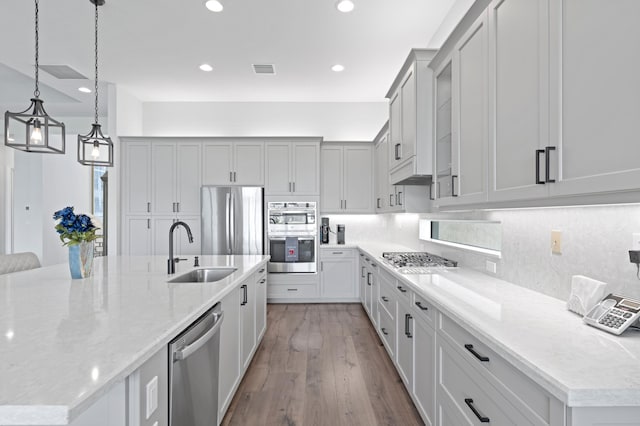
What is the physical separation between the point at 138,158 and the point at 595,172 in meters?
5.22

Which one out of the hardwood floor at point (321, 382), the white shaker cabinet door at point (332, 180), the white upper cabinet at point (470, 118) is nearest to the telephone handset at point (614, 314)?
the white upper cabinet at point (470, 118)

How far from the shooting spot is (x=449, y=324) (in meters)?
1.58

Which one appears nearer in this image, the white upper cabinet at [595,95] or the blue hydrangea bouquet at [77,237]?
the white upper cabinet at [595,95]

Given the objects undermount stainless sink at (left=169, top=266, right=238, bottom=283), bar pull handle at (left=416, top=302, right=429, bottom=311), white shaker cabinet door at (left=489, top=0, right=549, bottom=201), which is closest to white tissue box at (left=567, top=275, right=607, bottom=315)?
white shaker cabinet door at (left=489, top=0, right=549, bottom=201)

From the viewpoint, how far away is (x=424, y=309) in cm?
193

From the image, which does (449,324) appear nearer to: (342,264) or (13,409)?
(13,409)

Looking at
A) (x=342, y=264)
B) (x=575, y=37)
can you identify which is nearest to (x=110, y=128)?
(x=342, y=264)

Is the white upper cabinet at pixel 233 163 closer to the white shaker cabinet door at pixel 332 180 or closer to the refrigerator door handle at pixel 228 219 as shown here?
the refrigerator door handle at pixel 228 219

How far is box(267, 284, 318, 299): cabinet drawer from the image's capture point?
489 cm

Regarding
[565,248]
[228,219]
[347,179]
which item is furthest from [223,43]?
[565,248]

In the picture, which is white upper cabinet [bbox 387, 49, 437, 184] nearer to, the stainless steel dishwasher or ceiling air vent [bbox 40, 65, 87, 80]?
the stainless steel dishwasher

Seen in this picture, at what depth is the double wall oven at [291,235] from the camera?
488cm

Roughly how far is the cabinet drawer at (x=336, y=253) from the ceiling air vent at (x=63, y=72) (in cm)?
399

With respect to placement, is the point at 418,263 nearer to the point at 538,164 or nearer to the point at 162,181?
the point at 538,164
